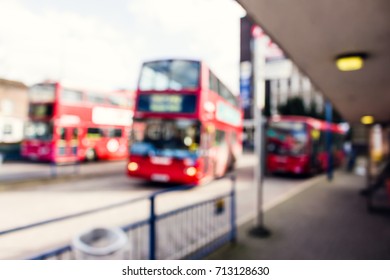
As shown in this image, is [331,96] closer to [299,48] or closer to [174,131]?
[299,48]

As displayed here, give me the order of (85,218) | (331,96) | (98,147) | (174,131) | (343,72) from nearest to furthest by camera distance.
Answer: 1. (343,72)
2. (85,218)
3. (331,96)
4. (174,131)
5. (98,147)

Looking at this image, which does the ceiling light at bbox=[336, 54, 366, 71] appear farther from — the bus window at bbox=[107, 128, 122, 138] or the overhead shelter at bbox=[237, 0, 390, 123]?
the bus window at bbox=[107, 128, 122, 138]

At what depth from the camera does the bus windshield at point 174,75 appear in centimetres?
815

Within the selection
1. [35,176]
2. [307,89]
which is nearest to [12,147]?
[35,176]

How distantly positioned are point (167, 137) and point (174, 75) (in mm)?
1716

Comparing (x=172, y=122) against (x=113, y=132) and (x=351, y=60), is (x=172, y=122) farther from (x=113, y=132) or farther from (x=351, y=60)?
(x=113, y=132)

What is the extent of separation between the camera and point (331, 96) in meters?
6.30

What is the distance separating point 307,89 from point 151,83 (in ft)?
165

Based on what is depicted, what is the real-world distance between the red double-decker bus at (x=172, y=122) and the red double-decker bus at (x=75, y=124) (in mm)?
2193

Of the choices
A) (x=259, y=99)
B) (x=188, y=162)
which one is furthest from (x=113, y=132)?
(x=259, y=99)

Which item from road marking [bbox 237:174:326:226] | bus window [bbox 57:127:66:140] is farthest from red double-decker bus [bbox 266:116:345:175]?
bus window [bbox 57:127:66:140]

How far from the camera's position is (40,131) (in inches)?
460

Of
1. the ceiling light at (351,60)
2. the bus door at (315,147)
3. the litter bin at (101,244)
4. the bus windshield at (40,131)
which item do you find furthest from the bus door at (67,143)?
the ceiling light at (351,60)
